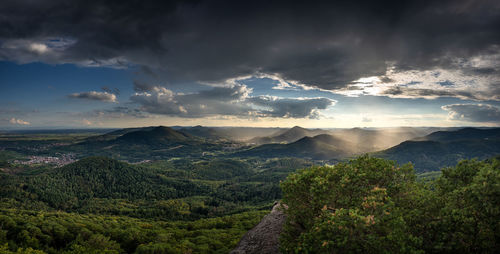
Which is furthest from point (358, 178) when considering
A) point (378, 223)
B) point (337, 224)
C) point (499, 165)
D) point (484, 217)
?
point (499, 165)

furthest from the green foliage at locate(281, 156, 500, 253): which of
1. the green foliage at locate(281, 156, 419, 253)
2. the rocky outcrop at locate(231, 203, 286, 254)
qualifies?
the rocky outcrop at locate(231, 203, 286, 254)

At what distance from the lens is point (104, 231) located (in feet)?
290

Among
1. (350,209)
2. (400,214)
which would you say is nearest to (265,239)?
(350,209)

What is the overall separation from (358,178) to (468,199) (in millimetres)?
9651

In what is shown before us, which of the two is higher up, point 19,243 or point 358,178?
point 358,178

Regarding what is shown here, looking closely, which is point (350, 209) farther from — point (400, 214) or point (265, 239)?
point (265, 239)

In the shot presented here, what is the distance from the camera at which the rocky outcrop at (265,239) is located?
3776 cm

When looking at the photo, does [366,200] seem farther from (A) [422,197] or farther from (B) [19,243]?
(B) [19,243]

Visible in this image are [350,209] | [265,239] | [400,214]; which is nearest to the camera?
[350,209]

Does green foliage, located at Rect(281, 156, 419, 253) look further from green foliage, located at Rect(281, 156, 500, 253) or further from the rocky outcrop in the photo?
the rocky outcrop

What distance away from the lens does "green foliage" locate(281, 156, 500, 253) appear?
62.5 feet

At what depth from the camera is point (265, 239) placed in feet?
133

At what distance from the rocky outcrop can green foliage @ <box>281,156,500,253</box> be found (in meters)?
11.2

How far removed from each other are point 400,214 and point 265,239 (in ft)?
85.2
